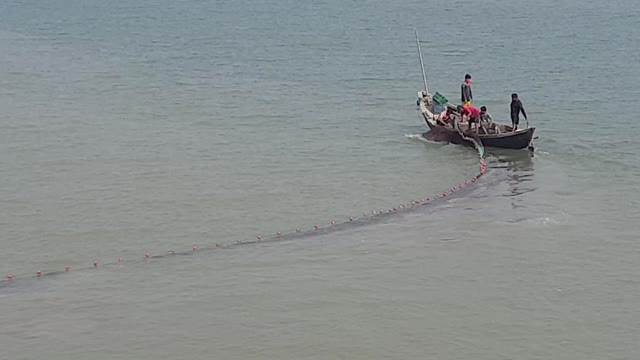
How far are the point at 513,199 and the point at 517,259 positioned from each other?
141 inches

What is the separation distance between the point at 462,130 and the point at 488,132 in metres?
0.67

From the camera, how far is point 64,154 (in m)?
23.3

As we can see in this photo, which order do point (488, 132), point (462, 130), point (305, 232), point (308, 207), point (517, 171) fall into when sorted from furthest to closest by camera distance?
1. point (462, 130)
2. point (488, 132)
3. point (517, 171)
4. point (308, 207)
5. point (305, 232)

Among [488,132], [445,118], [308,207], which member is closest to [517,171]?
[488,132]

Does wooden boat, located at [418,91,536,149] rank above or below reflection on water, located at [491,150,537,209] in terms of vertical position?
above

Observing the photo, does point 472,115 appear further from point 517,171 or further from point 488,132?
point 517,171

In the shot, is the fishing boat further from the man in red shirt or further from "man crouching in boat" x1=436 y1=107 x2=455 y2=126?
the man in red shirt

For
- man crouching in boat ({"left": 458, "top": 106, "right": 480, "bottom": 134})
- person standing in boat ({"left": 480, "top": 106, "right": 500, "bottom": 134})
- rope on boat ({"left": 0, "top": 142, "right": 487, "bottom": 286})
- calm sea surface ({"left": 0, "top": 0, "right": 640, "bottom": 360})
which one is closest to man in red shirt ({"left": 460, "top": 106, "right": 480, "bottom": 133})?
man crouching in boat ({"left": 458, "top": 106, "right": 480, "bottom": 134})

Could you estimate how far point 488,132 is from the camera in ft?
75.8

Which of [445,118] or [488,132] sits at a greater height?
[445,118]

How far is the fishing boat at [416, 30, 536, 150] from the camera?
22.1 meters

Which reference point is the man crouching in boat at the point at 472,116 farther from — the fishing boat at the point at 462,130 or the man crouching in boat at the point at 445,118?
the man crouching in boat at the point at 445,118

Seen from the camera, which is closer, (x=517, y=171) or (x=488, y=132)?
(x=517, y=171)

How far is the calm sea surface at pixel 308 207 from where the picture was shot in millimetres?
13500
